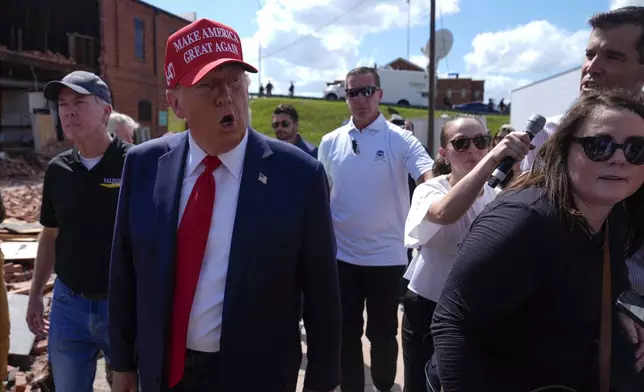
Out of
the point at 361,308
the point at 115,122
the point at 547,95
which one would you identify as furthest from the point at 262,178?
the point at 547,95

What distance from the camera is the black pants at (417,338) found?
2.68m

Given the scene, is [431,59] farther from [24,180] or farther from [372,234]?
[24,180]

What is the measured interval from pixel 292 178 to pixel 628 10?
172 centimetres

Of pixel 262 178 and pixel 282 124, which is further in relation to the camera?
pixel 282 124

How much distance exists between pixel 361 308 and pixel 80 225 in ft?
6.57

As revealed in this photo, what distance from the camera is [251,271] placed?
169 cm

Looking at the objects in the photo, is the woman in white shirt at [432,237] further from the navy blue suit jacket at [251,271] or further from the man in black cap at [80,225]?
the man in black cap at [80,225]

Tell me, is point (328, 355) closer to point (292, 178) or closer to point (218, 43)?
point (292, 178)

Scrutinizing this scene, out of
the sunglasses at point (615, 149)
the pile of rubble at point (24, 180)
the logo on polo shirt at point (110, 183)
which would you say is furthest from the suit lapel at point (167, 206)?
the pile of rubble at point (24, 180)

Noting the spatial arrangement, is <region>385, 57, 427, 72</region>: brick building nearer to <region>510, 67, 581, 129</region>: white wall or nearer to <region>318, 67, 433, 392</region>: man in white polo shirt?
<region>510, 67, 581, 129</region>: white wall

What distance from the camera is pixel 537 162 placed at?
1812mm

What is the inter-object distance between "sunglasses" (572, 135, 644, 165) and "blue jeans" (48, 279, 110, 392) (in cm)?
251

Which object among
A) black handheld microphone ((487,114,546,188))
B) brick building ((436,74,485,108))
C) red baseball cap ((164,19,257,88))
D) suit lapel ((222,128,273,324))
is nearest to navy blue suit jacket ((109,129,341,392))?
suit lapel ((222,128,273,324))

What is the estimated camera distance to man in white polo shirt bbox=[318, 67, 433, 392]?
362 centimetres
